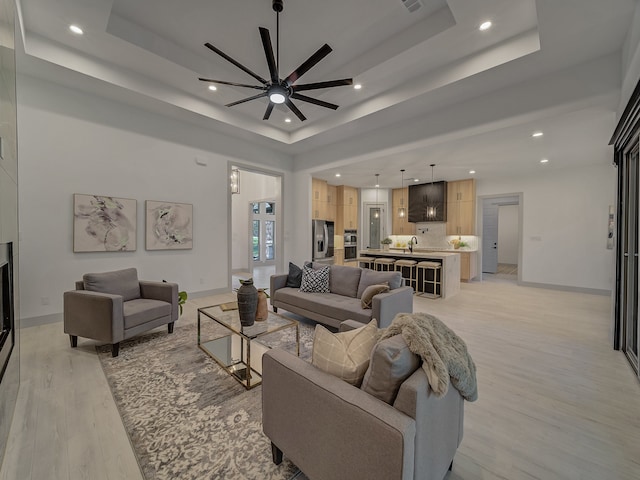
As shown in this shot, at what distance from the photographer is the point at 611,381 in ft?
7.83

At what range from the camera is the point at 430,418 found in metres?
1.12

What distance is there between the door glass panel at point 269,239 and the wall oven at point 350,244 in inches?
130

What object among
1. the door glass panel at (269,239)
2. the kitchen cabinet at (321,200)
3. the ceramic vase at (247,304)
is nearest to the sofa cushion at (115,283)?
the ceramic vase at (247,304)

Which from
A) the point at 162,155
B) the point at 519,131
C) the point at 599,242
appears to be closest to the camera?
the point at 519,131

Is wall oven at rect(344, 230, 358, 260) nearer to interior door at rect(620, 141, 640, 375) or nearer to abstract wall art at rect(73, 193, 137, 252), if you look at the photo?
abstract wall art at rect(73, 193, 137, 252)

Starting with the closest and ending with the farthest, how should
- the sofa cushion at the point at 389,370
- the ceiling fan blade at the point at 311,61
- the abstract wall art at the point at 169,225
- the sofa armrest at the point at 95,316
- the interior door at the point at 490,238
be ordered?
the sofa cushion at the point at 389,370 → the ceiling fan blade at the point at 311,61 → the sofa armrest at the point at 95,316 → the abstract wall art at the point at 169,225 → the interior door at the point at 490,238

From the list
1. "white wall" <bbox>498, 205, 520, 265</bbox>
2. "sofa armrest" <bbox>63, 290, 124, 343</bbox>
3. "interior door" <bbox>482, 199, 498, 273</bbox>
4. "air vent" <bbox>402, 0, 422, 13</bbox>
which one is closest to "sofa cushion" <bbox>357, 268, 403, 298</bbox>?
"sofa armrest" <bbox>63, 290, 124, 343</bbox>

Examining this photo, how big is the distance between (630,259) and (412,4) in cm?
348

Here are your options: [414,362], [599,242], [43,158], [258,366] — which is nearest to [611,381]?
[414,362]

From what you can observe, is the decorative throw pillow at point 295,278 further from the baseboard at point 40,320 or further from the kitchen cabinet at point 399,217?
the kitchen cabinet at point 399,217

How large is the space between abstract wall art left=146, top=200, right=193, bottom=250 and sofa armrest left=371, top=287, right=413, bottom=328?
384 cm

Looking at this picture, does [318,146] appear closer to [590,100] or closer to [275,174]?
A: [275,174]

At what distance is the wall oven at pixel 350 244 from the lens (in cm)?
868

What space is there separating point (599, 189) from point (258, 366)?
7.88m
